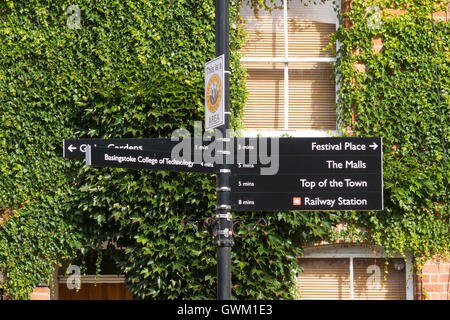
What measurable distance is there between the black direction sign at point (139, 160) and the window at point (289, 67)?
3360 millimetres

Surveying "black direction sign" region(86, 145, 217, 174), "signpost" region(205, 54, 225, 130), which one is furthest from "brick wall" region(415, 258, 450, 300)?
"signpost" region(205, 54, 225, 130)

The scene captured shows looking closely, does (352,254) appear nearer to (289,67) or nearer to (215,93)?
(289,67)

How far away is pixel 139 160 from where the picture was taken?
6.54m

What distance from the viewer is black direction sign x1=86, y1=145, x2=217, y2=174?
21.2 ft

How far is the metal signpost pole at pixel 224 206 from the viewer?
20.2 feet

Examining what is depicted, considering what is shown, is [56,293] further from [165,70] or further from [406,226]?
[406,226]

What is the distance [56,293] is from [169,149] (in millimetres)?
4321

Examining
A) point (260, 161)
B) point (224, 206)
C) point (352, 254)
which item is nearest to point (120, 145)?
point (224, 206)

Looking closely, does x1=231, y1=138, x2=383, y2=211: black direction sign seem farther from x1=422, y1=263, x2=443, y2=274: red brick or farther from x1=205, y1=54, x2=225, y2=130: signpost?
x1=422, y1=263, x2=443, y2=274: red brick

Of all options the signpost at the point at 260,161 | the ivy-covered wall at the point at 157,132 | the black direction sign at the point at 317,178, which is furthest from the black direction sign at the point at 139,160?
the ivy-covered wall at the point at 157,132

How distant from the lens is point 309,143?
23.6 ft

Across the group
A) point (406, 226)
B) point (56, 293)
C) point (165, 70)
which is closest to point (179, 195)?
point (165, 70)

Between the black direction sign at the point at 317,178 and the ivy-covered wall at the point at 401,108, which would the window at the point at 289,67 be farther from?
the black direction sign at the point at 317,178

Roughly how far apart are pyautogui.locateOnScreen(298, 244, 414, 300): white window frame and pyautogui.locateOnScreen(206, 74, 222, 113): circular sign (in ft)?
12.0
